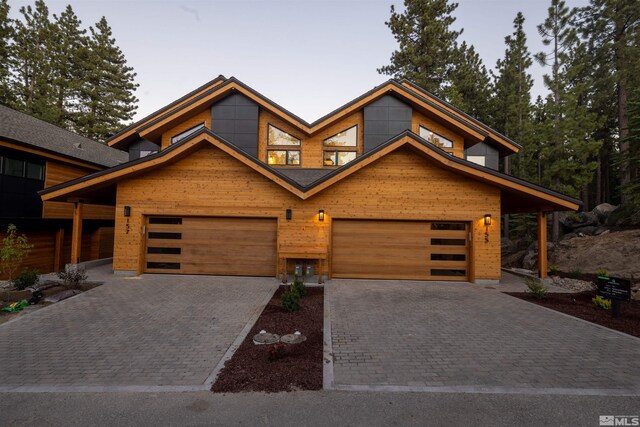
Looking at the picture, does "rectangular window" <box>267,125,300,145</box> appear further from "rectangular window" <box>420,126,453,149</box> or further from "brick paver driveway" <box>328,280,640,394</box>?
"brick paver driveway" <box>328,280,640,394</box>

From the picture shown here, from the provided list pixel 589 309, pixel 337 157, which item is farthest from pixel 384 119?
pixel 589 309

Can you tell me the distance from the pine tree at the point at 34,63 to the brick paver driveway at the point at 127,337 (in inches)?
1214

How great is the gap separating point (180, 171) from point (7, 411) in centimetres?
899

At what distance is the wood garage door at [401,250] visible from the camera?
35.6 feet

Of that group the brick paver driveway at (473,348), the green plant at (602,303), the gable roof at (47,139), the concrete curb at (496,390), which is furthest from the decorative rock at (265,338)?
the gable roof at (47,139)

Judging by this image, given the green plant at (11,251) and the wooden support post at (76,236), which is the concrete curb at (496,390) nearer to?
the green plant at (11,251)

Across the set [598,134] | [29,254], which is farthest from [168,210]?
[598,134]

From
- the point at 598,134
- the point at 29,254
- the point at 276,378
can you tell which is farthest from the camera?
the point at 598,134

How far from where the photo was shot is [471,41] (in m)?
27.4

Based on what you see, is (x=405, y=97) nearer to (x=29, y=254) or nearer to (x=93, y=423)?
(x=93, y=423)

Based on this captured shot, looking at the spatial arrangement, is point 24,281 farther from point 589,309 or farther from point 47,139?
point 589,309

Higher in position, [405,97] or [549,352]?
[405,97]

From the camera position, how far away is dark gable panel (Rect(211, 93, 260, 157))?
531 inches

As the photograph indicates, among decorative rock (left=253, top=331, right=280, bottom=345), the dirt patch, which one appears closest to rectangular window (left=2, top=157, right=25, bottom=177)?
decorative rock (left=253, top=331, right=280, bottom=345)
